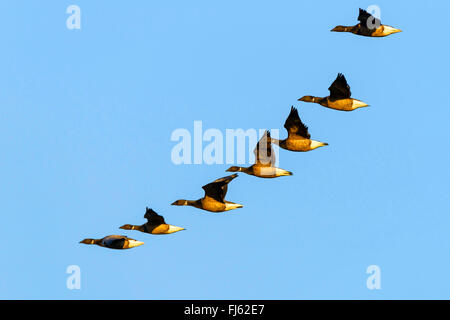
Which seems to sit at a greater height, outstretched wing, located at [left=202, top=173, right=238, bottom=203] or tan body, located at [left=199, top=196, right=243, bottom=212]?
outstretched wing, located at [left=202, top=173, right=238, bottom=203]

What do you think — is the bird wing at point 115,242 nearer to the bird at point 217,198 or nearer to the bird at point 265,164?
the bird at point 217,198

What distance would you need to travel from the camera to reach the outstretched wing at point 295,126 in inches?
2803

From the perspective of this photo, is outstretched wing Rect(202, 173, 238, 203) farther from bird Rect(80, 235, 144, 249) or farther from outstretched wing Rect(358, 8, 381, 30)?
outstretched wing Rect(358, 8, 381, 30)

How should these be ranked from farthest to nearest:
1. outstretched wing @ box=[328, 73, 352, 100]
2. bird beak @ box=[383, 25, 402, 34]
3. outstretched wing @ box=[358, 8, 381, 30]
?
outstretched wing @ box=[358, 8, 381, 30] → bird beak @ box=[383, 25, 402, 34] → outstretched wing @ box=[328, 73, 352, 100]

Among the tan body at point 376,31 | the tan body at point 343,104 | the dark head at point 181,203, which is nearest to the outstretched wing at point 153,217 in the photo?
the dark head at point 181,203

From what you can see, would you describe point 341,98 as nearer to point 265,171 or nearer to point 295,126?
point 295,126

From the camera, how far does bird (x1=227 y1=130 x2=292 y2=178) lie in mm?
71125

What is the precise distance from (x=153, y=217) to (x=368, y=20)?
52.6ft

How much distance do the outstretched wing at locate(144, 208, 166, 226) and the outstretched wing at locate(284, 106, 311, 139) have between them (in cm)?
828

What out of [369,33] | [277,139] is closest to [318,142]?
[277,139]

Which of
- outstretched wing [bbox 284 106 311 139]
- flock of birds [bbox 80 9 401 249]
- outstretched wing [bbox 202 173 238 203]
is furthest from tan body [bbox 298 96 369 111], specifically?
outstretched wing [bbox 202 173 238 203]

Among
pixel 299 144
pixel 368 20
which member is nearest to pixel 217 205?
pixel 299 144

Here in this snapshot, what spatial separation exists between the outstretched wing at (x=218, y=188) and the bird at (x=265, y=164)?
185 cm
